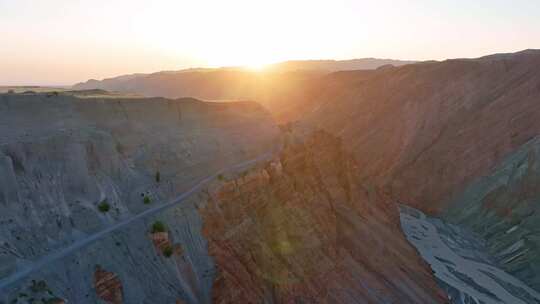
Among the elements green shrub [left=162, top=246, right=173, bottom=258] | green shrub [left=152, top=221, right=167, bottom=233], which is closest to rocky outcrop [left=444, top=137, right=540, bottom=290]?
green shrub [left=162, top=246, right=173, bottom=258]

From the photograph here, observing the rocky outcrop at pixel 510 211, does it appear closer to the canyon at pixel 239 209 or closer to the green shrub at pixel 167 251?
the canyon at pixel 239 209

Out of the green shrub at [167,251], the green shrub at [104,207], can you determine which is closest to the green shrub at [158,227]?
the green shrub at [167,251]

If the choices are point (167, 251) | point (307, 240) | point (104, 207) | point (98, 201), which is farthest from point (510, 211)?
point (98, 201)

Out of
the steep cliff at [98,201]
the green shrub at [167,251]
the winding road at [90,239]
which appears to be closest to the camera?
the winding road at [90,239]

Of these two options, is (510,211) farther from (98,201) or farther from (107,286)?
(107,286)

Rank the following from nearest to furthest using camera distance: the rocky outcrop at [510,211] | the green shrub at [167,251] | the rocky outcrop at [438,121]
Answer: the green shrub at [167,251] → the rocky outcrop at [510,211] → the rocky outcrop at [438,121]

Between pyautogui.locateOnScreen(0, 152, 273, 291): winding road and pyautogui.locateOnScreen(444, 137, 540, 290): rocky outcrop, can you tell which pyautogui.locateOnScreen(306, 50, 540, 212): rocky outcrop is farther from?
pyautogui.locateOnScreen(0, 152, 273, 291): winding road

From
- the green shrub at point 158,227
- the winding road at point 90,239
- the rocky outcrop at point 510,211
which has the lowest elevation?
the rocky outcrop at point 510,211

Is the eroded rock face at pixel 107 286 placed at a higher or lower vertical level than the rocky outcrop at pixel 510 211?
higher
